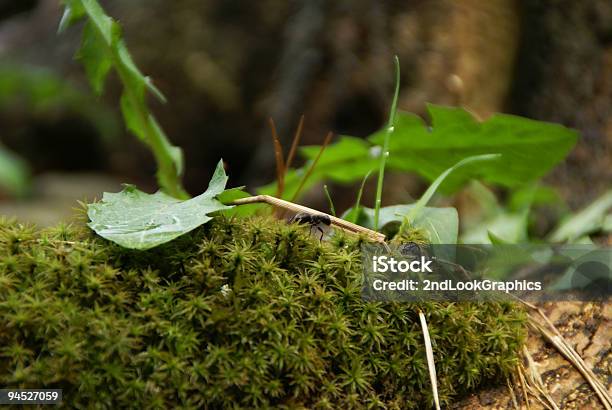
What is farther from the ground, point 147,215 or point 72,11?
point 72,11

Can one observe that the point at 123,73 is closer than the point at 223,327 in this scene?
No

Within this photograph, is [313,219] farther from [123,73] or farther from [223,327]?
[123,73]

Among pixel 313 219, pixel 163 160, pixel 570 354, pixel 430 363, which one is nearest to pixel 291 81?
pixel 163 160

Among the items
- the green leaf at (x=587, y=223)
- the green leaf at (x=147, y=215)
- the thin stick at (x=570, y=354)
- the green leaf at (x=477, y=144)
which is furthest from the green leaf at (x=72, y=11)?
the green leaf at (x=587, y=223)

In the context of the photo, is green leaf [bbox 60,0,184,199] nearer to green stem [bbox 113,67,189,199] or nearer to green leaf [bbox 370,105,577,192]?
green stem [bbox 113,67,189,199]

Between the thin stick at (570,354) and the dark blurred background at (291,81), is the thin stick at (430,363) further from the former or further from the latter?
the dark blurred background at (291,81)

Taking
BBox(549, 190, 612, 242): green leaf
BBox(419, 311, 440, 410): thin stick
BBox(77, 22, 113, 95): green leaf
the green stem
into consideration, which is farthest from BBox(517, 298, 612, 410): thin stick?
BBox(77, 22, 113, 95): green leaf
